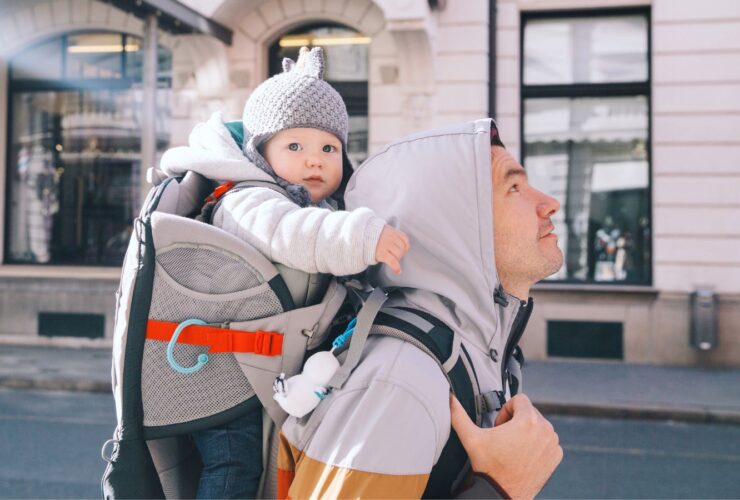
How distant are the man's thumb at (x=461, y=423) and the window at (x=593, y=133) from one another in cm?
1013

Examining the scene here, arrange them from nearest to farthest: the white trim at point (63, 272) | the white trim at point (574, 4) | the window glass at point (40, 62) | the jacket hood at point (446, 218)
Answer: the jacket hood at point (446, 218) < the white trim at point (574, 4) < the white trim at point (63, 272) < the window glass at point (40, 62)

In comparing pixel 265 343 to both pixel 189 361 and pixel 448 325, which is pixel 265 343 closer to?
pixel 189 361

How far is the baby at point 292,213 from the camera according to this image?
5.16ft

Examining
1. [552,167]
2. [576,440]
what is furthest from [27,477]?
[552,167]

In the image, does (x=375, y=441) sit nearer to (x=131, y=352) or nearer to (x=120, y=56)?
(x=131, y=352)

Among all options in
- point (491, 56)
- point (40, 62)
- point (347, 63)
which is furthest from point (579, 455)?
point (40, 62)

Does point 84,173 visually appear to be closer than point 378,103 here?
No

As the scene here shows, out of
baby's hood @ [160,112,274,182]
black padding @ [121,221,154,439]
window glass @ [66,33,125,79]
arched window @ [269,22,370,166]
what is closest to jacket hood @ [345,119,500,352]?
baby's hood @ [160,112,274,182]

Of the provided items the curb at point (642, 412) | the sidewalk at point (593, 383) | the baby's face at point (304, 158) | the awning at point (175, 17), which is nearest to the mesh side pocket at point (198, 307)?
the baby's face at point (304, 158)

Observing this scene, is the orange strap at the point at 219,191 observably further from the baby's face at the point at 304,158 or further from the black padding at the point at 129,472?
the black padding at the point at 129,472

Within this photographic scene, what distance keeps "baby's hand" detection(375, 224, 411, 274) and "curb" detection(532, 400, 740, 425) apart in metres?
6.99

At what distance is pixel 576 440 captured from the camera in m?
7.30

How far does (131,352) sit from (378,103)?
1012 centimetres

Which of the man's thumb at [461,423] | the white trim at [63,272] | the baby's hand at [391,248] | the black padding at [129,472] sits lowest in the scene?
the white trim at [63,272]
